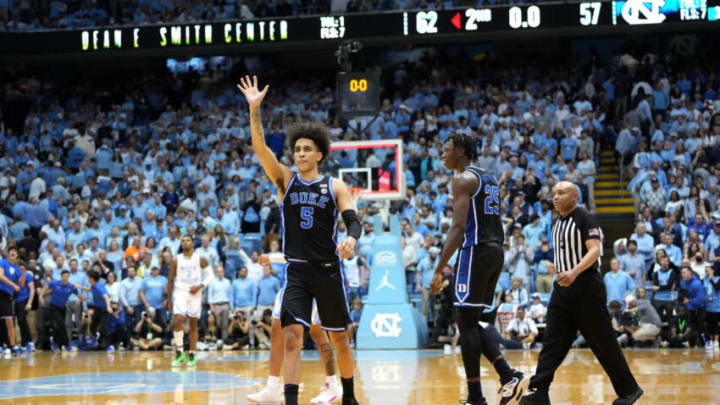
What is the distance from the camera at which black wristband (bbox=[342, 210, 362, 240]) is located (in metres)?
7.26

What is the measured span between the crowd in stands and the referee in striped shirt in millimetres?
9110

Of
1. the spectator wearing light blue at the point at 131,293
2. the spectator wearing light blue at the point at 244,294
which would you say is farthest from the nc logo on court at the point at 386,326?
the spectator wearing light blue at the point at 131,293

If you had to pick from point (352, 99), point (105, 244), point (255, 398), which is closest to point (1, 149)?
point (105, 244)

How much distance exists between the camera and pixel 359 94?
56.5 ft

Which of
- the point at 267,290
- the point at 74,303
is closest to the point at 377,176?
the point at 267,290

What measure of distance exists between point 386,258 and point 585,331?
32.6 feet

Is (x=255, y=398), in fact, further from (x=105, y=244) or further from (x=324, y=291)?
(x=105, y=244)

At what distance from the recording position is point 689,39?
27.9 metres

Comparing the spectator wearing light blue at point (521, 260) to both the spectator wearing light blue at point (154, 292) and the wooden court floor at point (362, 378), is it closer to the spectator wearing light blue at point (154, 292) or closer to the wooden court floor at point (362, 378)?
the wooden court floor at point (362, 378)

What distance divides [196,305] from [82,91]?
59.2ft

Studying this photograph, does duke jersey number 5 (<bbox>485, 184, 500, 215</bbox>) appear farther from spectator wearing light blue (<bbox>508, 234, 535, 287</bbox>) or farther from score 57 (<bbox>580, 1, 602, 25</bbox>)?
score 57 (<bbox>580, 1, 602, 25</bbox>)

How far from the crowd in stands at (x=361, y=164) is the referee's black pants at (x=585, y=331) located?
911cm

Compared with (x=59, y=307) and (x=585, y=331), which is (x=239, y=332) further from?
(x=585, y=331)

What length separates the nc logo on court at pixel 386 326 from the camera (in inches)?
682
